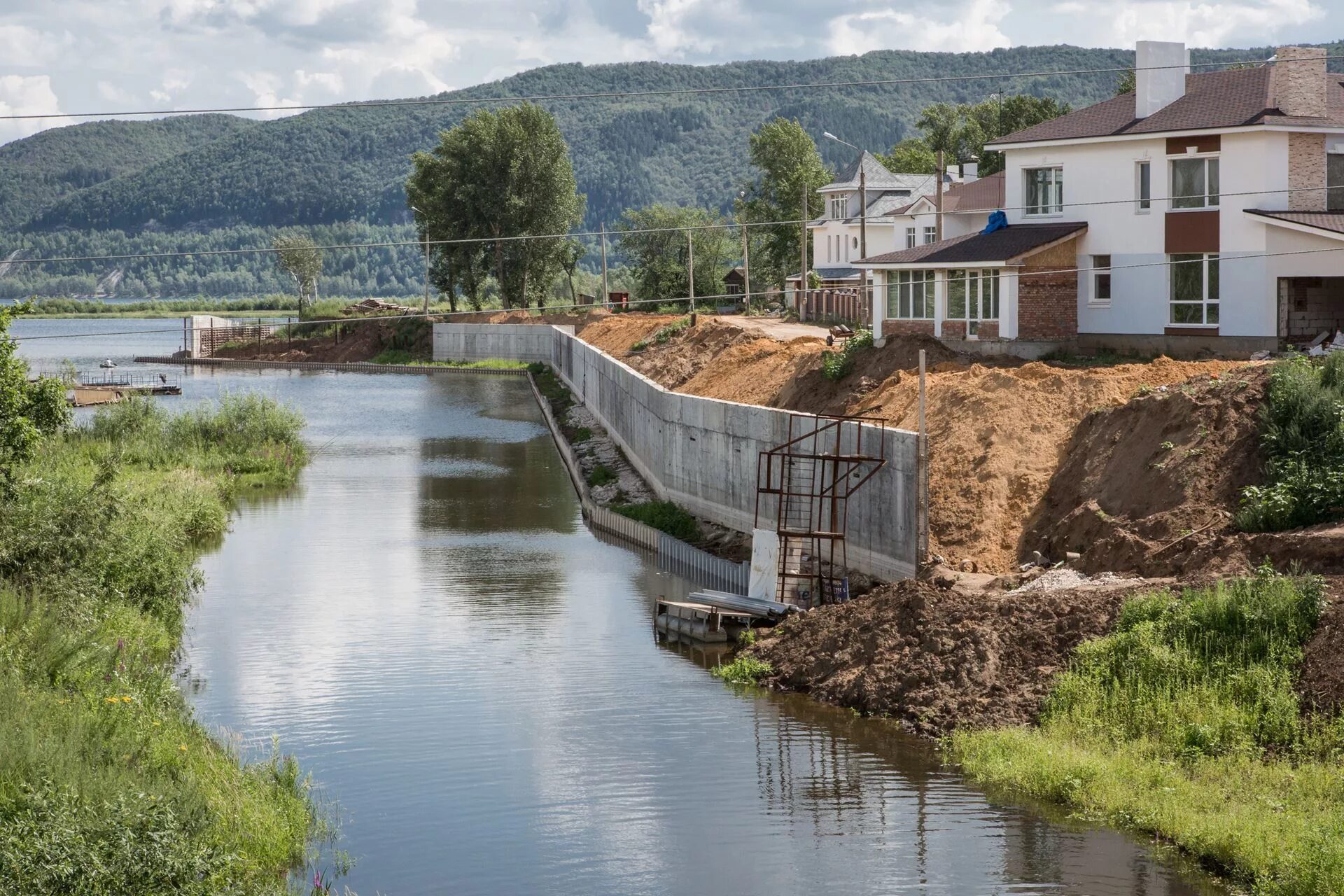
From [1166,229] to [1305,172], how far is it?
368cm

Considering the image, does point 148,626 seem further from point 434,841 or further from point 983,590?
point 983,590

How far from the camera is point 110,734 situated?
1609cm

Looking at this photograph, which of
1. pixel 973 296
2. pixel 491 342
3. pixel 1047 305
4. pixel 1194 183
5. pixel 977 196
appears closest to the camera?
pixel 1194 183

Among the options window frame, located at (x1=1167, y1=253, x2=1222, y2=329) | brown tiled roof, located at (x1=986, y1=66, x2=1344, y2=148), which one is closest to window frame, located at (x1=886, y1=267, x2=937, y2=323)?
brown tiled roof, located at (x1=986, y1=66, x2=1344, y2=148)

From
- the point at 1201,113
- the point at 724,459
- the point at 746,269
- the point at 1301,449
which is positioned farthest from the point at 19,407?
the point at 746,269

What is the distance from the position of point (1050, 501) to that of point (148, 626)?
50.4ft

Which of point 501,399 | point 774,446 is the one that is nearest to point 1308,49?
point 774,446

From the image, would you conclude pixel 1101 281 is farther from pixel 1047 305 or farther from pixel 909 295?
pixel 909 295

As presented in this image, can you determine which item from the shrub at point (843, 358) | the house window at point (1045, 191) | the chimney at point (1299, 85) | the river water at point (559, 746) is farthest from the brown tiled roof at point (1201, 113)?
the river water at point (559, 746)

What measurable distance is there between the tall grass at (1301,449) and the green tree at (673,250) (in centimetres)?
6628

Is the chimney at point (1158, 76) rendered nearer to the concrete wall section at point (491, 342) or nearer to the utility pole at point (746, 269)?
the utility pole at point (746, 269)

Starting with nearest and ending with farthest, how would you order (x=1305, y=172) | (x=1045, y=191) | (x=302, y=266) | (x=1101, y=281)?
1. (x=1305, y=172)
2. (x=1101, y=281)
3. (x=1045, y=191)
4. (x=302, y=266)

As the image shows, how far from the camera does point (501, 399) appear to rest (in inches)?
3159

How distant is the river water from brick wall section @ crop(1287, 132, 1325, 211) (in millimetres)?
19518
